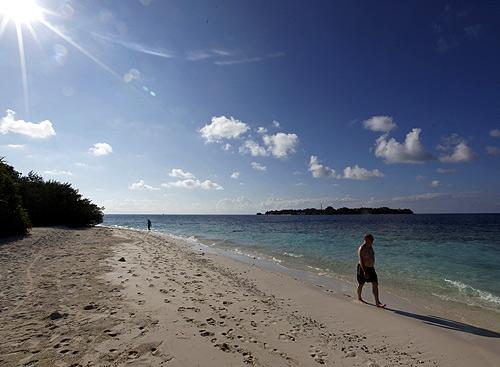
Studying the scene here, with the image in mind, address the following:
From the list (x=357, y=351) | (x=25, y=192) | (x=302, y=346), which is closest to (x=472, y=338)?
(x=357, y=351)

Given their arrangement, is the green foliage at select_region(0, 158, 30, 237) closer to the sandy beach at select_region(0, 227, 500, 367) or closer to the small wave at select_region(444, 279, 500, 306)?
the sandy beach at select_region(0, 227, 500, 367)

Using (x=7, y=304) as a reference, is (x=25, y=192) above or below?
above

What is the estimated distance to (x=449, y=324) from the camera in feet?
25.9

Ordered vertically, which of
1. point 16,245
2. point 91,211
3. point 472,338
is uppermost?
point 91,211

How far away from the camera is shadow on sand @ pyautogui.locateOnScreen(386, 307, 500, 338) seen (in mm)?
7320

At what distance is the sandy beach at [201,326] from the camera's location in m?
4.83

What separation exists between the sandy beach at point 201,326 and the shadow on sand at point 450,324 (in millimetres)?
29

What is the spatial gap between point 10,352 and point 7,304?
2.73 metres

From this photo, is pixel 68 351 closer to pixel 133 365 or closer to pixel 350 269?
pixel 133 365

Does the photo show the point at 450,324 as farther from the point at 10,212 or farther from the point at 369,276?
the point at 10,212

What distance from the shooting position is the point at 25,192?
30719 millimetres

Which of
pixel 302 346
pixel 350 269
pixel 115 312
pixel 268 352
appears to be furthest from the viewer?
pixel 350 269

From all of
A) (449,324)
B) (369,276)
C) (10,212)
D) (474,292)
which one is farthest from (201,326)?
(10,212)

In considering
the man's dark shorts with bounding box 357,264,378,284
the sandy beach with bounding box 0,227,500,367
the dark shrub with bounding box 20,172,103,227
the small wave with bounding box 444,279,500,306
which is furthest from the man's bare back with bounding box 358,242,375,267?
the dark shrub with bounding box 20,172,103,227
